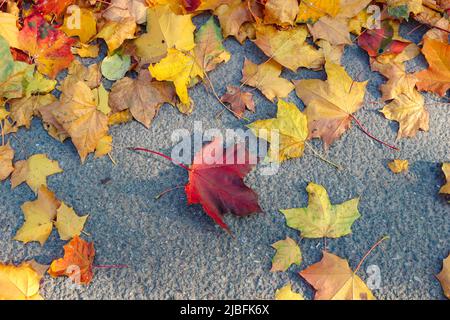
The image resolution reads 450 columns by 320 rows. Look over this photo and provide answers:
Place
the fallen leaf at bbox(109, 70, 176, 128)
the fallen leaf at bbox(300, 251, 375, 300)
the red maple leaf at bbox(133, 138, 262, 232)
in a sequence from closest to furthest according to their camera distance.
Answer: the fallen leaf at bbox(300, 251, 375, 300)
the red maple leaf at bbox(133, 138, 262, 232)
the fallen leaf at bbox(109, 70, 176, 128)

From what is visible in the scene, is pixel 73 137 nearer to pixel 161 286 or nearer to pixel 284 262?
pixel 161 286

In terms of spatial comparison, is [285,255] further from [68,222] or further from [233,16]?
A: [233,16]

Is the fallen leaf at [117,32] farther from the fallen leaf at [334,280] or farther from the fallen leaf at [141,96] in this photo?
the fallen leaf at [334,280]

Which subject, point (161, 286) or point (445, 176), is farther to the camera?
point (445, 176)

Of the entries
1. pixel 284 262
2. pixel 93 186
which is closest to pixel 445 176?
pixel 284 262

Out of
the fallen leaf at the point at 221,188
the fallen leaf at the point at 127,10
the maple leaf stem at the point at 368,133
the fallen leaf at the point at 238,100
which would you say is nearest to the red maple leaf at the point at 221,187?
the fallen leaf at the point at 221,188

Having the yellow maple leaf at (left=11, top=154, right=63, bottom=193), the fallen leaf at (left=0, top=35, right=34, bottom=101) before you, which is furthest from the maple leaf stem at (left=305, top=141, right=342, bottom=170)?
the fallen leaf at (left=0, top=35, right=34, bottom=101)

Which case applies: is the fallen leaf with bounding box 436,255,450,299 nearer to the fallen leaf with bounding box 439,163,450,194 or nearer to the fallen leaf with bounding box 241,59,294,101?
the fallen leaf with bounding box 439,163,450,194
